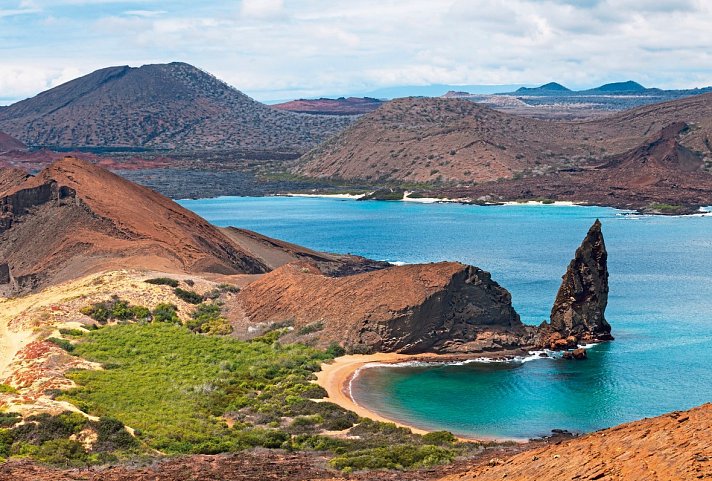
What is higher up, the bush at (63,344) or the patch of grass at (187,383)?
the bush at (63,344)

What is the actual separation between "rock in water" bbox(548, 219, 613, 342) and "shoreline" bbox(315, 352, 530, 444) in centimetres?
561

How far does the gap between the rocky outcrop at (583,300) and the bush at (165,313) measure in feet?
84.0

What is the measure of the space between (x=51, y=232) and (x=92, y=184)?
9104mm

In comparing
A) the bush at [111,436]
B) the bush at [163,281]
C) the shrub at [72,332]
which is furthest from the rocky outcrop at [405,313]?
the bush at [111,436]

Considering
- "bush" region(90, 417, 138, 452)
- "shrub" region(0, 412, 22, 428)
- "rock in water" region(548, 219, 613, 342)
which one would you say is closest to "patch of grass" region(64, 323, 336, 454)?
"bush" region(90, 417, 138, 452)

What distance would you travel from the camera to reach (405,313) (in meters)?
70.3

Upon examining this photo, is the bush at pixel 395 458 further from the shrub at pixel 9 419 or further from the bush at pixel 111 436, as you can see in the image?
the shrub at pixel 9 419

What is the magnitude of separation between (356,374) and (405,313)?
23.0 ft

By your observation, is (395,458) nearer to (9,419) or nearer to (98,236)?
(9,419)

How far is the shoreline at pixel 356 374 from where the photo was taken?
53969 mm

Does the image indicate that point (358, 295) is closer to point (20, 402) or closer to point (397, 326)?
point (397, 326)

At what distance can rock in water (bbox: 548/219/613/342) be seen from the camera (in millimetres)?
74750

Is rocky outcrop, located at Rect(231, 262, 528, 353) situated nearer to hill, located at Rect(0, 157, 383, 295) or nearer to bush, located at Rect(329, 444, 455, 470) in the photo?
hill, located at Rect(0, 157, 383, 295)

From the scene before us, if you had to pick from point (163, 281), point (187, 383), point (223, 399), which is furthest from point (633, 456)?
point (163, 281)
